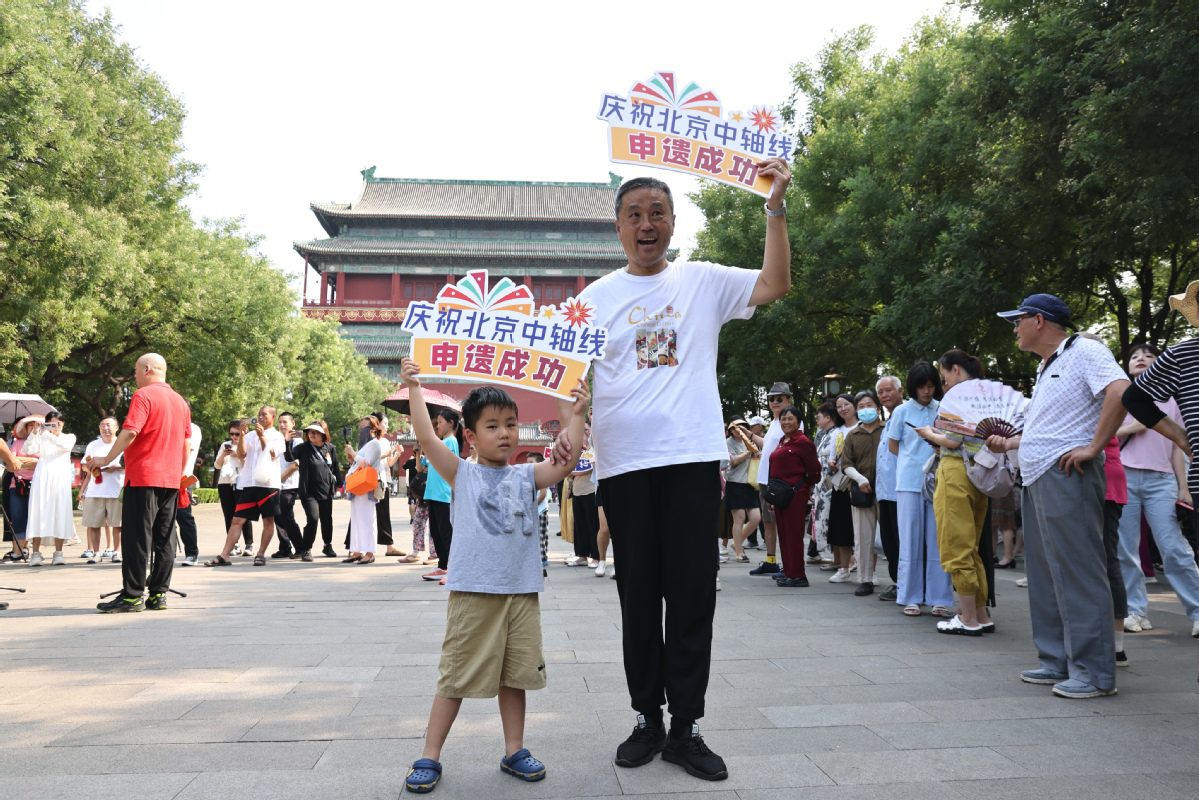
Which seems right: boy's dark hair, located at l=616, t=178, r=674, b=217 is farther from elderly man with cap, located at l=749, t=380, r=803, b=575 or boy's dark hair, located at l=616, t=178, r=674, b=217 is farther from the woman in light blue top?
elderly man with cap, located at l=749, t=380, r=803, b=575

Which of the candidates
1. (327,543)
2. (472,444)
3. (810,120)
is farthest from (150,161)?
(472,444)

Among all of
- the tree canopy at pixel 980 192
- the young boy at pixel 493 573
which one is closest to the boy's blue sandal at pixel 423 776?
the young boy at pixel 493 573

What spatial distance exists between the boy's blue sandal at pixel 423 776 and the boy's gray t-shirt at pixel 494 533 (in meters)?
0.55

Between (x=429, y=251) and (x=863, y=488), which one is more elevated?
(x=429, y=251)

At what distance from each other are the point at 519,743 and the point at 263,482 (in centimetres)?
848

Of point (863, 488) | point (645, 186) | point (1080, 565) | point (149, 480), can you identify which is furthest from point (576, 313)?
point (863, 488)

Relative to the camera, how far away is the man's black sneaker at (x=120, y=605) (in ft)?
22.6

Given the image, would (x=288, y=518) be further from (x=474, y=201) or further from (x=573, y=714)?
(x=474, y=201)

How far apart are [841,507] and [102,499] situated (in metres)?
8.13

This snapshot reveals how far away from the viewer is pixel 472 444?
3.47m

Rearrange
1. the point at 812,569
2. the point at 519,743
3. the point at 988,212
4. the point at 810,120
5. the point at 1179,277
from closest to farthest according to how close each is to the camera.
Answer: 1. the point at 519,743
2. the point at 812,569
3. the point at 988,212
4. the point at 1179,277
5. the point at 810,120

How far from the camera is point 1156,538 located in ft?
19.4

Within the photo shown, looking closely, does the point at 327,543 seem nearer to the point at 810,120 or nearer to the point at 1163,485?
the point at 1163,485

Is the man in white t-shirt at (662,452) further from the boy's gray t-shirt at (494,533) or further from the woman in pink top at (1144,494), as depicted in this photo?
the woman in pink top at (1144,494)
